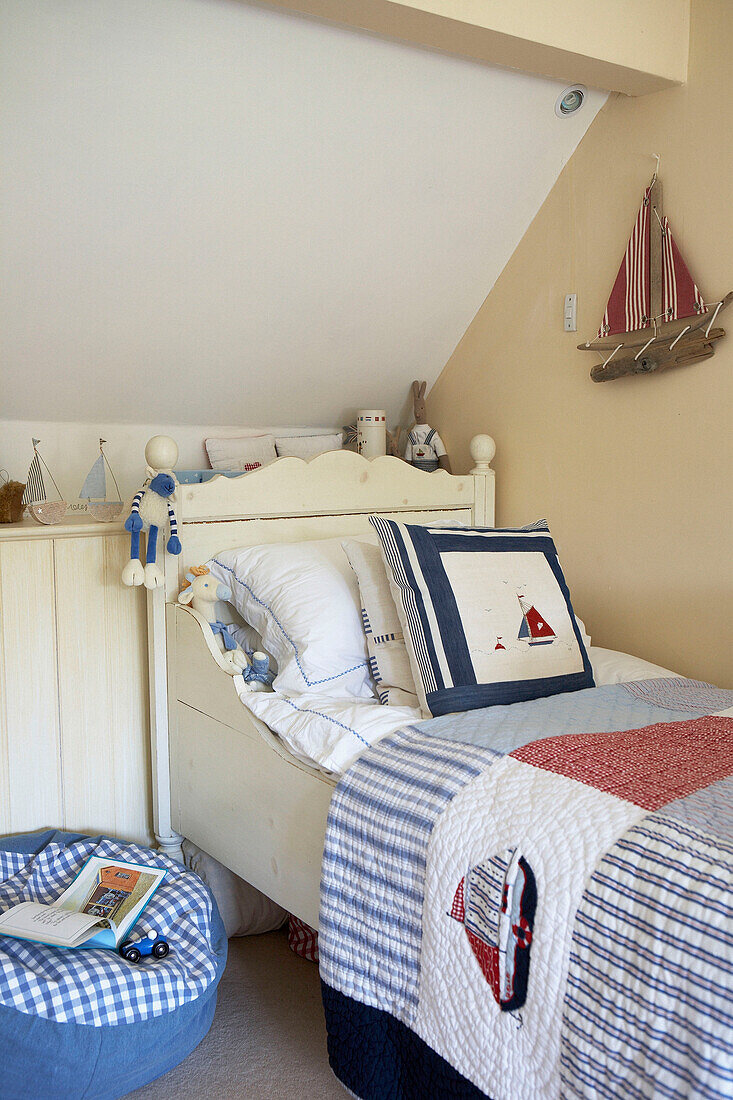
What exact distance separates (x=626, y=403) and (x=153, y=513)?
1.16m

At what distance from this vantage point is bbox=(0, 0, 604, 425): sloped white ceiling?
160 cm

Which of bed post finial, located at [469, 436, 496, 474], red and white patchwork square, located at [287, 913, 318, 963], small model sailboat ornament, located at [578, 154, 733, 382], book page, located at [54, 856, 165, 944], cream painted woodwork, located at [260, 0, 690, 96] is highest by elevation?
cream painted woodwork, located at [260, 0, 690, 96]

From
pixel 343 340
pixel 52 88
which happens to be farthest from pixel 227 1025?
pixel 52 88

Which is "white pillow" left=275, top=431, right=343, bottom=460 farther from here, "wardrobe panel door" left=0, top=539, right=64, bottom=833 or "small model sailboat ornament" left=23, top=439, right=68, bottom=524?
"wardrobe panel door" left=0, top=539, right=64, bottom=833

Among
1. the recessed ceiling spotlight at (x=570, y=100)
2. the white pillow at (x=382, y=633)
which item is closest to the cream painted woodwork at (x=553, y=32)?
the recessed ceiling spotlight at (x=570, y=100)

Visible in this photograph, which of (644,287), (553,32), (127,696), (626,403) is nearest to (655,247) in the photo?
(644,287)

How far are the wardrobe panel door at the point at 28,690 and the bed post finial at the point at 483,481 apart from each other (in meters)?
1.16

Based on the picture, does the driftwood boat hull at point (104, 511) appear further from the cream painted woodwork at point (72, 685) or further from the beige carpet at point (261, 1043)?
the beige carpet at point (261, 1043)

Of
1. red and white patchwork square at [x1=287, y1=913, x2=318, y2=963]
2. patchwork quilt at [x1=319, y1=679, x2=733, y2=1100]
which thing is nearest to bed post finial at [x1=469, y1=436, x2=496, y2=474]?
patchwork quilt at [x1=319, y1=679, x2=733, y2=1100]

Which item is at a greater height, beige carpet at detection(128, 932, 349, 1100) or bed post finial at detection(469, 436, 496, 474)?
bed post finial at detection(469, 436, 496, 474)

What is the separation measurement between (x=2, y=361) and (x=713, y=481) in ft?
5.40

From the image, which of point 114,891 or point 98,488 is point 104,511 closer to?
point 98,488

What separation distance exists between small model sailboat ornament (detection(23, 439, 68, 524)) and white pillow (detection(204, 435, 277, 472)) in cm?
44

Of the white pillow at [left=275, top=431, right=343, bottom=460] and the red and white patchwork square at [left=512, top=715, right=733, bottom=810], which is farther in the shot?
the white pillow at [left=275, top=431, right=343, bottom=460]
